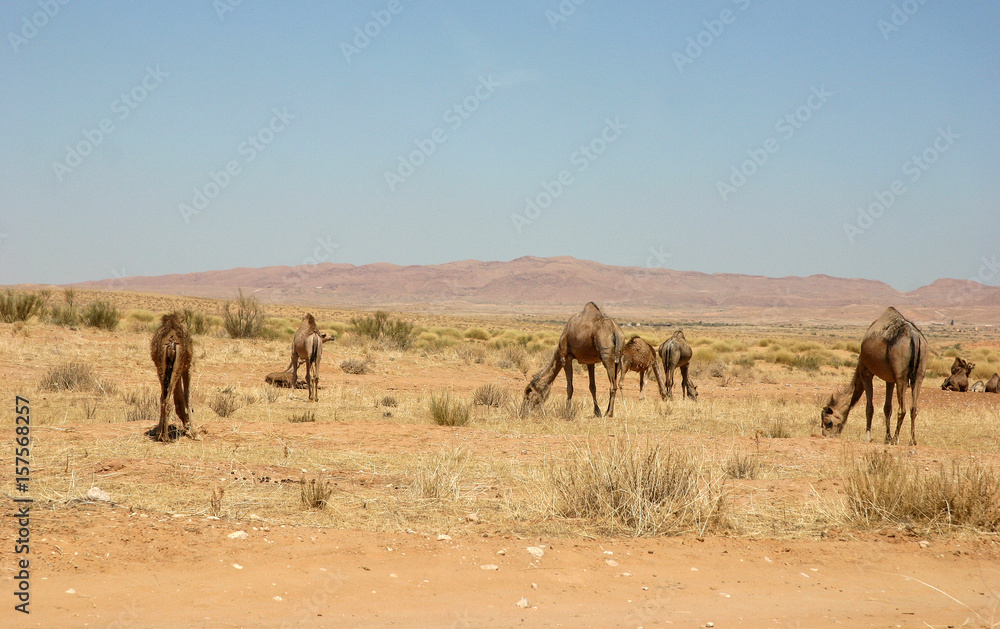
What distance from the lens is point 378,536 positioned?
20.6ft

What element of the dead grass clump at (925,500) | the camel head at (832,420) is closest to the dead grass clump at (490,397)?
the camel head at (832,420)

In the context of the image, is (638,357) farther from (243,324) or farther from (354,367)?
(243,324)

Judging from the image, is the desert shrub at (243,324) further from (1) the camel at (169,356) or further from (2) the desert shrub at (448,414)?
(1) the camel at (169,356)

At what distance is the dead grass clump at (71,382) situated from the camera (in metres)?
16.0

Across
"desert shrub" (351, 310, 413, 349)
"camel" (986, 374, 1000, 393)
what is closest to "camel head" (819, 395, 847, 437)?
"camel" (986, 374, 1000, 393)

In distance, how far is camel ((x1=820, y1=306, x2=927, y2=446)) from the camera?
1203cm

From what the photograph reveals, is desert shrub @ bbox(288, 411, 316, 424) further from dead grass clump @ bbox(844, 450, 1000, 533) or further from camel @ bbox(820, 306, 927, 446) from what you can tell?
dead grass clump @ bbox(844, 450, 1000, 533)

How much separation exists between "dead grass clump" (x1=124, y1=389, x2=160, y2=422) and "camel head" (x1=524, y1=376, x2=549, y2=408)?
20.1ft

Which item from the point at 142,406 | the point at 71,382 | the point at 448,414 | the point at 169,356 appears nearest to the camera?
the point at 169,356

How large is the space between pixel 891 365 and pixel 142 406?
1159 centimetres

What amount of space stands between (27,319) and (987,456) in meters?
28.7

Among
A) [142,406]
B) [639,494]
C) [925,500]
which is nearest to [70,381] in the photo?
[142,406]

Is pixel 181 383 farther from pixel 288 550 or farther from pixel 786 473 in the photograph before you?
pixel 786 473

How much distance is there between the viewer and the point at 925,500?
7.14m
